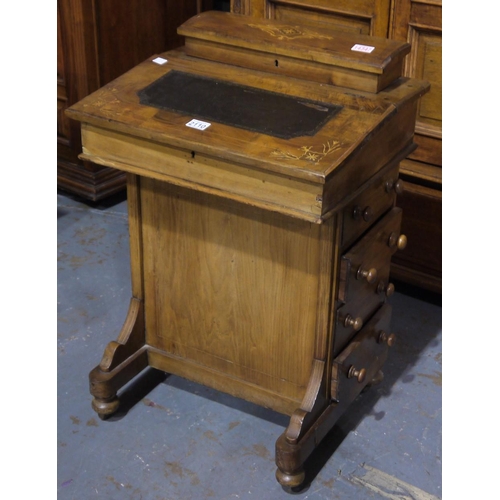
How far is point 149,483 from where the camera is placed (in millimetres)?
2584

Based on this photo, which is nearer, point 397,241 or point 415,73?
point 397,241

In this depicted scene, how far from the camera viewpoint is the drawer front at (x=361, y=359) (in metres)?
2.62

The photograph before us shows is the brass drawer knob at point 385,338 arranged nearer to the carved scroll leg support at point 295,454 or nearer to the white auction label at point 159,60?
the carved scroll leg support at point 295,454

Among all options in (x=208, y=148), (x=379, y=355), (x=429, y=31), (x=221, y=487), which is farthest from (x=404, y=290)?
(x=208, y=148)

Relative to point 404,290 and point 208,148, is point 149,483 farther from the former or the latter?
point 404,290

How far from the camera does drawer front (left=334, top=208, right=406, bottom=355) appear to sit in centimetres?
249

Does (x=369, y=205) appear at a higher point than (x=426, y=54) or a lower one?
lower

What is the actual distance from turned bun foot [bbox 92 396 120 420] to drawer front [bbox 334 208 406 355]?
76 cm

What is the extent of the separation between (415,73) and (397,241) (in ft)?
2.45

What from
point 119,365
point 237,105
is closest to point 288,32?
point 237,105

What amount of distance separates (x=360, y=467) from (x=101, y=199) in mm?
2012

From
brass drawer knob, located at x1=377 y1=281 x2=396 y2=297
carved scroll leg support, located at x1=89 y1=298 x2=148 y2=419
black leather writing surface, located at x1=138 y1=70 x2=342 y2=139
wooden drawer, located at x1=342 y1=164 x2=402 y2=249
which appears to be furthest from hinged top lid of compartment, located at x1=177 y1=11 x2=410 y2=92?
carved scroll leg support, located at x1=89 y1=298 x2=148 y2=419

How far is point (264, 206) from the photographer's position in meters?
2.27

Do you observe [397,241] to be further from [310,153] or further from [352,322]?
[310,153]
